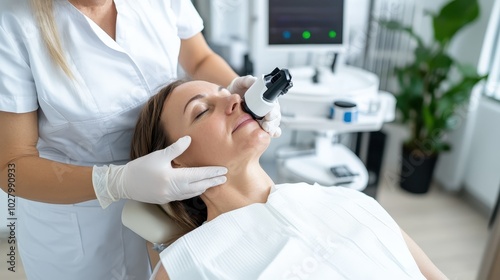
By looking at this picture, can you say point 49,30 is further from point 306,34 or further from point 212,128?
point 306,34

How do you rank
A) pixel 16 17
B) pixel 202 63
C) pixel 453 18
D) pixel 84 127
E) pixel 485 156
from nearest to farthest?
pixel 16 17, pixel 84 127, pixel 202 63, pixel 453 18, pixel 485 156

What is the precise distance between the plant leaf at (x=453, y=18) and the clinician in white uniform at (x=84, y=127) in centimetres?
174

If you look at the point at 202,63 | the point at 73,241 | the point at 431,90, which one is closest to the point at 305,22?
the point at 202,63

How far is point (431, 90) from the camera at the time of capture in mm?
2594

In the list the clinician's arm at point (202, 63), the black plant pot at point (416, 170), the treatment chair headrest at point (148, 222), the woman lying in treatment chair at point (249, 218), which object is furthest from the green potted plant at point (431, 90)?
the treatment chair headrest at point (148, 222)

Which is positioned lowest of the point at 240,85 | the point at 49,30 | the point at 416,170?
the point at 416,170

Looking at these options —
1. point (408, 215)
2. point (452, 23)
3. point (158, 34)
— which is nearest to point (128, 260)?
point (158, 34)

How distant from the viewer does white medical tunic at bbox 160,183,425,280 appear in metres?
0.91

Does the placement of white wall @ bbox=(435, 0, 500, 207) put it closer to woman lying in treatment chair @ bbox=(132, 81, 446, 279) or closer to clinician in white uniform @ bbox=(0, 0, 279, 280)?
woman lying in treatment chair @ bbox=(132, 81, 446, 279)

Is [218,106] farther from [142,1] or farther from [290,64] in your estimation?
[290,64]

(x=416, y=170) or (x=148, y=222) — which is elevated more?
(x=148, y=222)

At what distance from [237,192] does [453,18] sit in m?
1.96

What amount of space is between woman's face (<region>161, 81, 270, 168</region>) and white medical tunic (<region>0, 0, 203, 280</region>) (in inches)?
4.0

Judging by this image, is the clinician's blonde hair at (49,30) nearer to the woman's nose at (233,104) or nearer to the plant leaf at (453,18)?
the woman's nose at (233,104)
